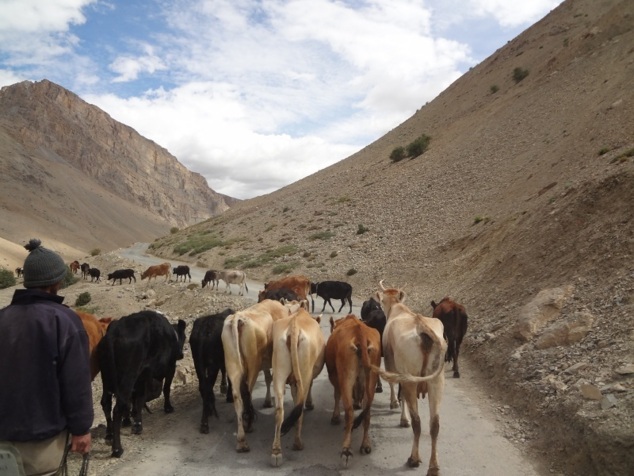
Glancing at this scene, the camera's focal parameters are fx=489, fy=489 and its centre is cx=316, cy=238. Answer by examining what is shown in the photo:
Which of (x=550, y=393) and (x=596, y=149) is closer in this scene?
(x=550, y=393)

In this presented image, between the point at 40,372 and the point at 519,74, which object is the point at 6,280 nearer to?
the point at 40,372

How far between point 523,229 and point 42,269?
16.2 metres

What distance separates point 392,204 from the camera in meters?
38.3

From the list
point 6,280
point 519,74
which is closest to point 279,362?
point 6,280

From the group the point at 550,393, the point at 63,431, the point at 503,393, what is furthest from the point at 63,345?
the point at 503,393

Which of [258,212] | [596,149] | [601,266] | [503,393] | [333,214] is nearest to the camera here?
[503,393]

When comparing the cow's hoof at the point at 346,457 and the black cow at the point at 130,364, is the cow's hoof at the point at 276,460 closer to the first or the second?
the cow's hoof at the point at 346,457

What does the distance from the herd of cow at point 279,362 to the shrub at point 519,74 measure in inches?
2120

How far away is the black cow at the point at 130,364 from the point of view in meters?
7.05

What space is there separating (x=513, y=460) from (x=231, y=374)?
4.02m

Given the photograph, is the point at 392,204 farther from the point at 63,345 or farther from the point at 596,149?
the point at 63,345

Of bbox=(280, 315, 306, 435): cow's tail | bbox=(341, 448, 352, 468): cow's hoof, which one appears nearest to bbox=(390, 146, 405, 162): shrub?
bbox=(280, 315, 306, 435): cow's tail

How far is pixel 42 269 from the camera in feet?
13.0

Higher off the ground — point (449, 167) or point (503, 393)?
point (449, 167)
